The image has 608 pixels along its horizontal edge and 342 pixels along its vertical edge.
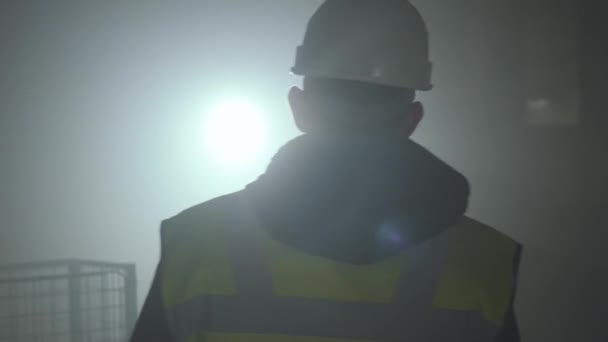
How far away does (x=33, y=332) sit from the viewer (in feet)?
4.88

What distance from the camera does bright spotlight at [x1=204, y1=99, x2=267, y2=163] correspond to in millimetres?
1424

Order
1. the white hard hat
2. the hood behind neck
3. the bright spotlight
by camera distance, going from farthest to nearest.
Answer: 1. the bright spotlight
2. the white hard hat
3. the hood behind neck

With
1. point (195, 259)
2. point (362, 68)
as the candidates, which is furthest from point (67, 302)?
point (362, 68)

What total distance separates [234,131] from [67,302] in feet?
2.29

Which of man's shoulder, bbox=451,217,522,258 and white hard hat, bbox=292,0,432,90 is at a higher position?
white hard hat, bbox=292,0,432,90

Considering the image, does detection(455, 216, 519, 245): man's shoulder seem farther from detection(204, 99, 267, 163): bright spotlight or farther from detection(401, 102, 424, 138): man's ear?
detection(204, 99, 267, 163): bright spotlight

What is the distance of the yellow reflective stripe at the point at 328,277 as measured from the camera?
517 mm

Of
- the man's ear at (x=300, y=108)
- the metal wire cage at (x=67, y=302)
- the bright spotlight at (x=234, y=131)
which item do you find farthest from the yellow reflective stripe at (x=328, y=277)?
the metal wire cage at (x=67, y=302)

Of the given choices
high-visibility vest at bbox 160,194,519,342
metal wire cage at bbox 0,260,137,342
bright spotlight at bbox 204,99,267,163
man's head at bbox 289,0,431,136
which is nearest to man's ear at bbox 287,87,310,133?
man's head at bbox 289,0,431,136

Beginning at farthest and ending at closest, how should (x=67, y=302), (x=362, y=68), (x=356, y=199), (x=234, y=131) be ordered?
(x=67, y=302) < (x=234, y=131) < (x=362, y=68) < (x=356, y=199)

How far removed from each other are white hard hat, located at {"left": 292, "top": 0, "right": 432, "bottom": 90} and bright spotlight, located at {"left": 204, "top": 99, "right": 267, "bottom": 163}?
809 millimetres

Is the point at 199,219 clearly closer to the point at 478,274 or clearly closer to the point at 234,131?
the point at 478,274

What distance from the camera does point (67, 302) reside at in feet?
5.01

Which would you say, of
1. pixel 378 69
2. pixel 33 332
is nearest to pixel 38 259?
pixel 33 332
